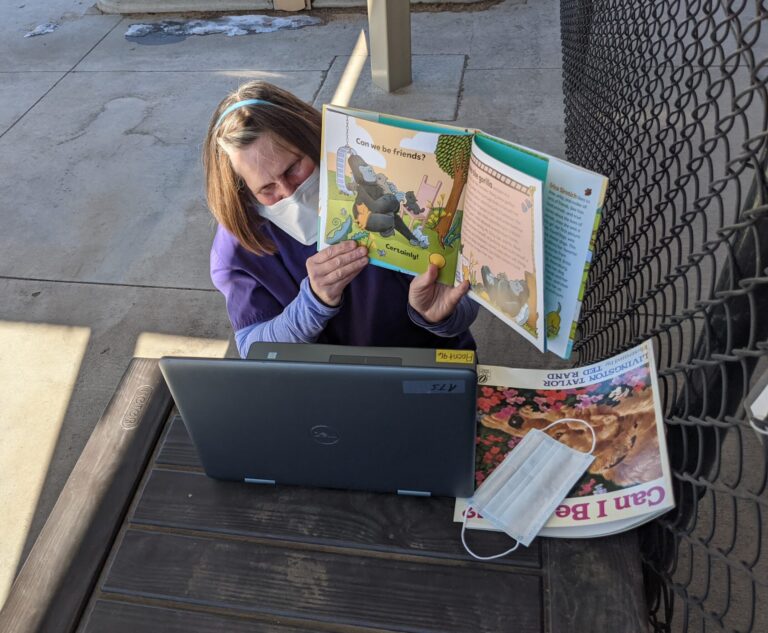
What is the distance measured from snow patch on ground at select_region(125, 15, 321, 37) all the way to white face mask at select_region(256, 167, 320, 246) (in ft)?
13.7

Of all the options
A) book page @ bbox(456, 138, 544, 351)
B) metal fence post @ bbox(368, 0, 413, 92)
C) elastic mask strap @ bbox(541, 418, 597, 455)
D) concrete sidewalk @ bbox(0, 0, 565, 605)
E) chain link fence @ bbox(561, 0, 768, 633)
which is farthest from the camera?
metal fence post @ bbox(368, 0, 413, 92)

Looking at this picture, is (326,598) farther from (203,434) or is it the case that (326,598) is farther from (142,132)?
(142,132)

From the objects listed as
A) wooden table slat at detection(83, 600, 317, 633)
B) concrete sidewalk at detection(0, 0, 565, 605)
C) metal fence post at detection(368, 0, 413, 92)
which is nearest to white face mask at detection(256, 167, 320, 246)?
wooden table slat at detection(83, 600, 317, 633)

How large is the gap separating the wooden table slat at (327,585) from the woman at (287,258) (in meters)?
0.51

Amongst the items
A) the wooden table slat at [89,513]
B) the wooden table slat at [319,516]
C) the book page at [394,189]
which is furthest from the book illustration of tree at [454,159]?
the wooden table slat at [89,513]

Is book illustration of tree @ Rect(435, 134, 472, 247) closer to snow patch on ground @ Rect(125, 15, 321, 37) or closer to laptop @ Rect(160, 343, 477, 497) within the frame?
laptop @ Rect(160, 343, 477, 497)

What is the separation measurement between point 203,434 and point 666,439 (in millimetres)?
749

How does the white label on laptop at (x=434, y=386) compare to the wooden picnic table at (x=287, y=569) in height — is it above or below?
above

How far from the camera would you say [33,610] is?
3.47ft

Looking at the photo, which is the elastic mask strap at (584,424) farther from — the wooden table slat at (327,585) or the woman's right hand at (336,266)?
the woman's right hand at (336,266)

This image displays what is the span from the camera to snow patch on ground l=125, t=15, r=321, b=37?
5.09 m

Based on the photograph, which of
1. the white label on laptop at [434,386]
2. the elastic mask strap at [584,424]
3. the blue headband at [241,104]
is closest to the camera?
the white label on laptop at [434,386]

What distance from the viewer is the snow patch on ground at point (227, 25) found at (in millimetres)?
5094

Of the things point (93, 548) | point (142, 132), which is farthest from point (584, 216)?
point (142, 132)
